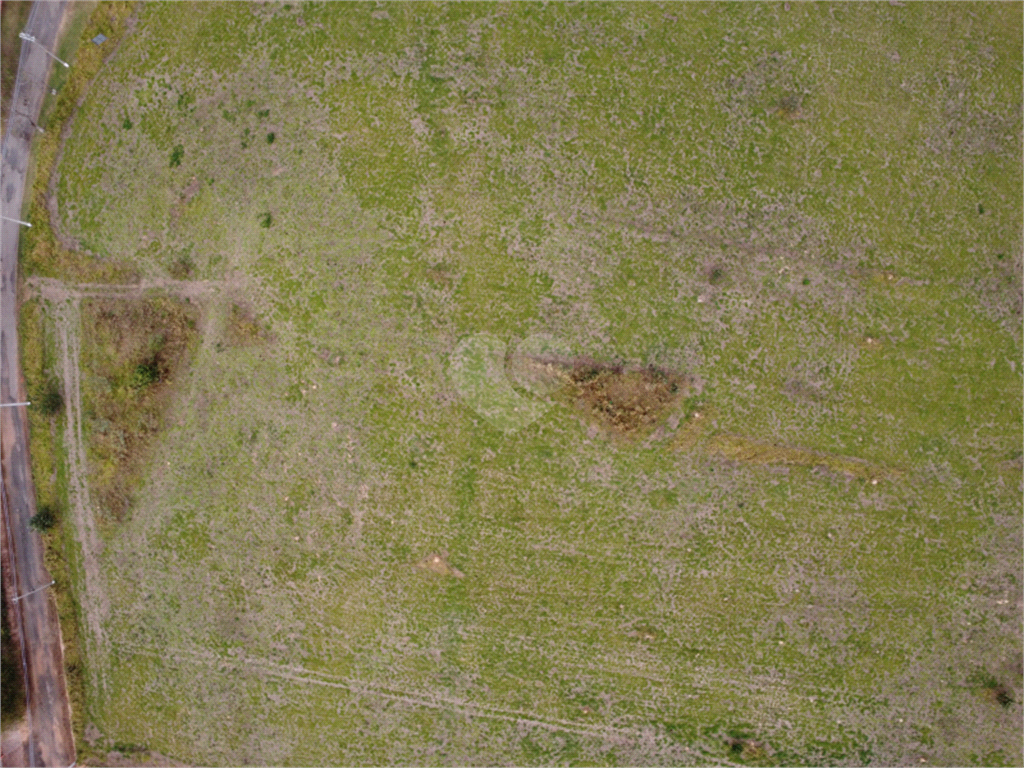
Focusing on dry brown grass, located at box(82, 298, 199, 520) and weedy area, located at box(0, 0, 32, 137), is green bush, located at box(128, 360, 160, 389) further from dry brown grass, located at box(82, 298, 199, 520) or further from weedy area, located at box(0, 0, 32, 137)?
weedy area, located at box(0, 0, 32, 137)

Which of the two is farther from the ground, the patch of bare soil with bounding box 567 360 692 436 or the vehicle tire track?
the patch of bare soil with bounding box 567 360 692 436

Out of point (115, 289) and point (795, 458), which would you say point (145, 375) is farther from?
point (795, 458)

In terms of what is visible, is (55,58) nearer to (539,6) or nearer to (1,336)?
(1,336)

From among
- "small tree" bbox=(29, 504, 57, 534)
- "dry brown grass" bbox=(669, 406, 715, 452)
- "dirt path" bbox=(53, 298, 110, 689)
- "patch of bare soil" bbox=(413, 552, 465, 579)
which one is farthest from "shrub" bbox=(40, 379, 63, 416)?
"dry brown grass" bbox=(669, 406, 715, 452)

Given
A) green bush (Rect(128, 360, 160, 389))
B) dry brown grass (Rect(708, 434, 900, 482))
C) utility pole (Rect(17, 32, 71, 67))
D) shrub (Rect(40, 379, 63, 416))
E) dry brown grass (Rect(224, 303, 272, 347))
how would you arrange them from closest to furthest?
dry brown grass (Rect(708, 434, 900, 482)) < green bush (Rect(128, 360, 160, 389)) < dry brown grass (Rect(224, 303, 272, 347)) < shrub (Rect(40, 379, 63, 416)) < utility pole (Rect(17, 32, 71, 67))

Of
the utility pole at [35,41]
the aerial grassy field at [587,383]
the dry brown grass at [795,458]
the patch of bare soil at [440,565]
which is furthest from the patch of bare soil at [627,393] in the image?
the utility pole at [35,41]

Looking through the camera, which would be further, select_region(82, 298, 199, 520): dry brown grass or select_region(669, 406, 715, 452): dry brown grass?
select_region(82, 298, 199, 520): dry brown grass
